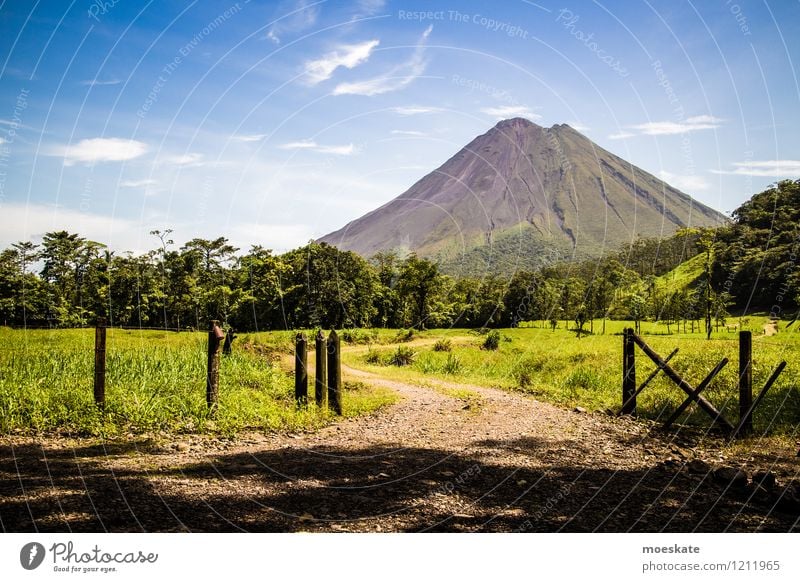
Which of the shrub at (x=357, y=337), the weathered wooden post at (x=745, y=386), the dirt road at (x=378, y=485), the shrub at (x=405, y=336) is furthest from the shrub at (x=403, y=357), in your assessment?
the weathered wooden post at (x=745, y=386)

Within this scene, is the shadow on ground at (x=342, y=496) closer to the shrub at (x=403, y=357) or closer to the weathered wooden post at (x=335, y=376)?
the weathered wooden post at (x=335, y=376)

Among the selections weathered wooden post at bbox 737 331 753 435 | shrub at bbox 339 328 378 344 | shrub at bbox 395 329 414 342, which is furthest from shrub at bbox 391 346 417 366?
weathered wooden post at bbox 737 331 753 435

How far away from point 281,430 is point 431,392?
602 cm

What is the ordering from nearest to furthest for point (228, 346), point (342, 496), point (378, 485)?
point (342, 496) → point (378, 485) → point (228, 346)

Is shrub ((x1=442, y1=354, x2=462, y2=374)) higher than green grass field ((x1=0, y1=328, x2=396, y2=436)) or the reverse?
the reverse

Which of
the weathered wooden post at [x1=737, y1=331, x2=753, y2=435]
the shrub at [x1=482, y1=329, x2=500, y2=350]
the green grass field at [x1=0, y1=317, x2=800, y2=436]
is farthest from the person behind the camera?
the shrub at [x1=482, y1=329, x2=500, y2=350]

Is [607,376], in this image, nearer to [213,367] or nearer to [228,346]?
[228,346]

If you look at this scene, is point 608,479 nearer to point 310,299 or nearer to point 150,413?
point 150,413

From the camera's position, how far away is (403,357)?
75.9 ft

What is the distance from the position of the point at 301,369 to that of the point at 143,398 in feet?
9.77

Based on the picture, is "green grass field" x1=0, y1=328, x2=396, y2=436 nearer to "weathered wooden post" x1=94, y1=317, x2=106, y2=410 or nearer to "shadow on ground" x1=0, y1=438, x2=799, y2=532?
"weathered wooden post" x1=94, y1=317, x2=106, y2=410

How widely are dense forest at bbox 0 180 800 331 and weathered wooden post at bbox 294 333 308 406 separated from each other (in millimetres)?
17322

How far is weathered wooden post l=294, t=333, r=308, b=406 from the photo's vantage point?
10609 mm

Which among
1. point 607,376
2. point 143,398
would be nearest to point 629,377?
point 607,376
